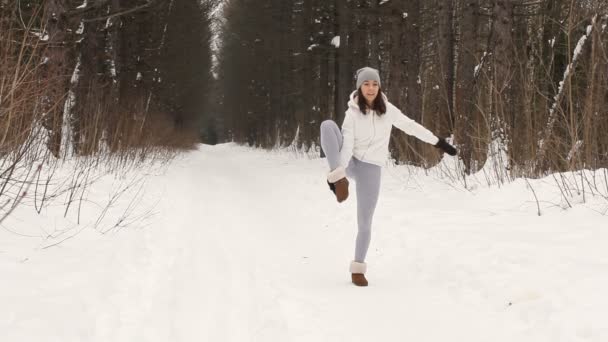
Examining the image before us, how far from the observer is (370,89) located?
13.3 feet

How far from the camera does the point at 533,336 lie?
112 inches

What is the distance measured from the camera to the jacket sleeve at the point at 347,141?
399 centimetres

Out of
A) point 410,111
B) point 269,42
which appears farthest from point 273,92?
point 410,111

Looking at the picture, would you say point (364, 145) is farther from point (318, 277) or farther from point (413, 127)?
point (318, 277)

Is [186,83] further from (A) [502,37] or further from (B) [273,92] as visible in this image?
(A) [502,37]

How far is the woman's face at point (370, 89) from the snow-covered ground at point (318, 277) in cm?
157

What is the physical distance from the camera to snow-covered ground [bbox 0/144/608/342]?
291 cm

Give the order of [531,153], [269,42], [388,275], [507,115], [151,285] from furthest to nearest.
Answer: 1. [269,42]
2. [507,115]
3. [531,153]
4. [388,275]
5. [151,285]

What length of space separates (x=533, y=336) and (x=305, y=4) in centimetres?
1611

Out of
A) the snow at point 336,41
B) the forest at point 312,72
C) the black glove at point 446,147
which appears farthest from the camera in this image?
the snow at point 336,41

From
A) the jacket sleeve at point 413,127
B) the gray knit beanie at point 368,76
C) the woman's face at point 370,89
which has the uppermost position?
the gray knit beanie at point 368,76

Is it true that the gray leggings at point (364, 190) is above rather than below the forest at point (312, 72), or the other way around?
below

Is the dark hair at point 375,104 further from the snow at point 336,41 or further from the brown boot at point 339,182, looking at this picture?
the snow at point 336,41

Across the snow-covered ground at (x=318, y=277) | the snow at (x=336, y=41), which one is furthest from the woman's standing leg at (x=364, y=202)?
the snow at (x=336, y=41)
